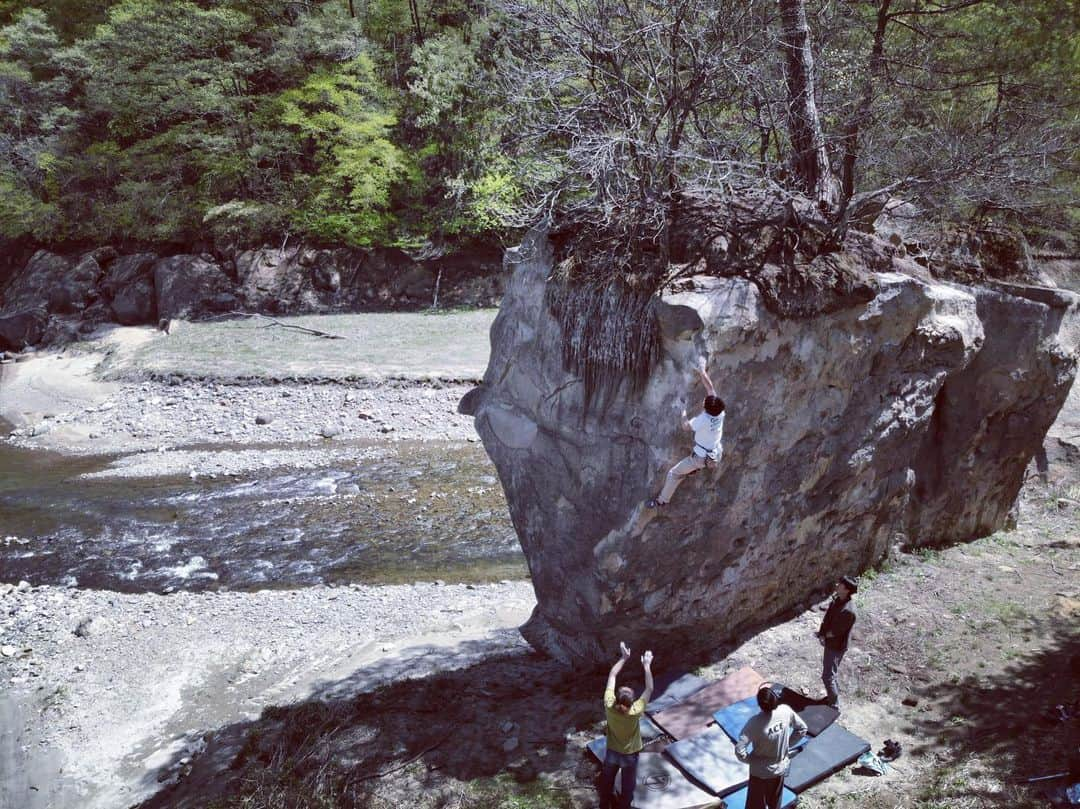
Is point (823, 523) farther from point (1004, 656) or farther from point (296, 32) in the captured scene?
point (296, 32)

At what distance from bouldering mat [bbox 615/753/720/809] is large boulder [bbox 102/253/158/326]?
2906 centimetres

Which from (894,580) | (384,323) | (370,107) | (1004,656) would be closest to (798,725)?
(1004,656)

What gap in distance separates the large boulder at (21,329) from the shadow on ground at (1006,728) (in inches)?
1217

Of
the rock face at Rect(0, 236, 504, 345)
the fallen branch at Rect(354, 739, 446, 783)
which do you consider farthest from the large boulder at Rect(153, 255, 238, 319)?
the fallen branch at Rect(354, 739, 446, 783)

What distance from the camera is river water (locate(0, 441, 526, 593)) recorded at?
44.3 ft

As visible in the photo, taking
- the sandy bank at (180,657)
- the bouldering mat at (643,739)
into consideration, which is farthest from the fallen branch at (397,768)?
the sandy bank at (180,657)

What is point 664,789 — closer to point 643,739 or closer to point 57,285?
point 643,739

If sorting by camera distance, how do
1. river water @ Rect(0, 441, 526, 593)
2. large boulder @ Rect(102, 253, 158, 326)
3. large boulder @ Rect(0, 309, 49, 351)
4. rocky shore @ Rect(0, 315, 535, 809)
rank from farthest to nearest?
1. large boulder @ Rect(102, 253, 158, 326)
2. large boulder @ Rect(0, 309, 49, 351)
3. river water @ Rect(0, 441, 526, 593)
4. rocky shore @ Rect(0, 315, 535, 809)

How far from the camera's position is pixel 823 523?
891cm

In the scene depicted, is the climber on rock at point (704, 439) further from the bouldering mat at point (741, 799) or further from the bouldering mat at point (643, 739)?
the bouldering mat at point (741, 799)

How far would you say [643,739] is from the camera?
702 centimetres

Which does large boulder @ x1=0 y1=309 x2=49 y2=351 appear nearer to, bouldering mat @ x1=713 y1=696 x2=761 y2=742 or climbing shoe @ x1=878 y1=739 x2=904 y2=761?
bouldering mat @ x1=713 y1=696 x2=761 y2=742

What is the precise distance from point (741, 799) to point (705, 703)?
49.0 inches

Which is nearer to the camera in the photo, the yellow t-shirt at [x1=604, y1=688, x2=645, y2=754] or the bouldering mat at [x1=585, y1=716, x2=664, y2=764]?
the yellow t-shirt at [x1=604, y1=688, x2=645, y2=754]
